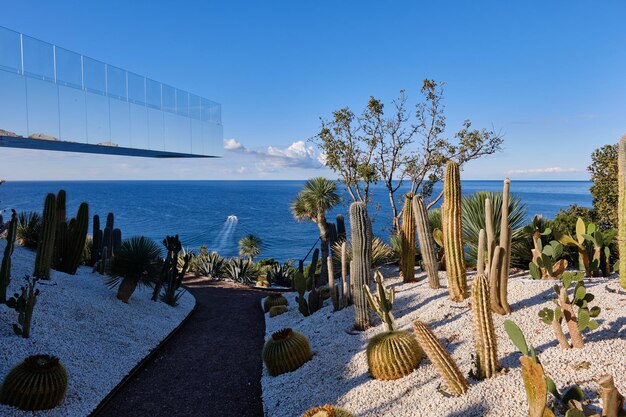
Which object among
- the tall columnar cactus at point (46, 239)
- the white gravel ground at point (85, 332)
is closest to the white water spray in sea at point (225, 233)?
the white gravel ground at point (85, 332)

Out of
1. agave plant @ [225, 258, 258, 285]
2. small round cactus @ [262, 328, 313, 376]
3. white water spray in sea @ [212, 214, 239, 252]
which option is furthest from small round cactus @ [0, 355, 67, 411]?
white water spray in sea @ [212, 214, 239, 252]

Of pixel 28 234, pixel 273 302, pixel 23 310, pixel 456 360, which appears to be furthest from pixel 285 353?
pixel 28 234

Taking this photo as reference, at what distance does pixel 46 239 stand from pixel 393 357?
29.8 feet

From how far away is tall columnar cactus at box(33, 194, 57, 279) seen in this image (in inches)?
399

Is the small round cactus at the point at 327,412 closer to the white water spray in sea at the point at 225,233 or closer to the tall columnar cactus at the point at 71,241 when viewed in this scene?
the tall columnar cactus at the point at 71,241

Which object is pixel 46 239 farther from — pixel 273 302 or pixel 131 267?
pixel 273 302

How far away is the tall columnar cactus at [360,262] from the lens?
7.70 m

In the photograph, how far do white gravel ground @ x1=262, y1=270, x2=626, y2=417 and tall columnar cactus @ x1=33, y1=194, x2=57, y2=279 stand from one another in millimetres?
6573

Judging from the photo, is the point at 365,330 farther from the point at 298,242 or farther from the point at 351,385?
the point at 298,242

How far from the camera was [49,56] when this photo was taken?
14266mm

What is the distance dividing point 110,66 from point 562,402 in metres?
18.8

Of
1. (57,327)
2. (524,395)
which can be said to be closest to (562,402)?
(524,395)

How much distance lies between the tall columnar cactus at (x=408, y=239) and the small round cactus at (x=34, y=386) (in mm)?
6703

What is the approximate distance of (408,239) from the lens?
9242mm
